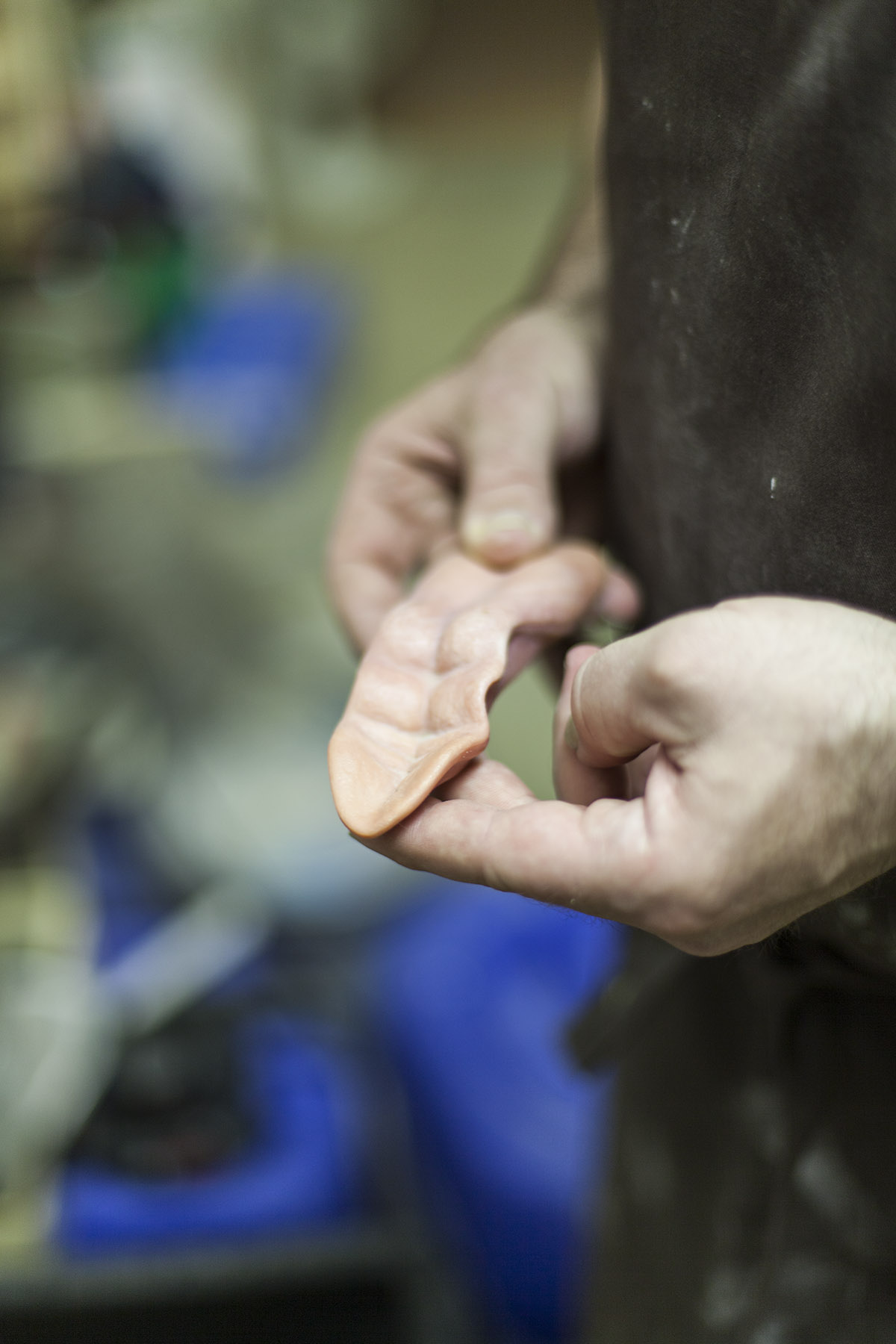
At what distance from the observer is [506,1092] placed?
132cm

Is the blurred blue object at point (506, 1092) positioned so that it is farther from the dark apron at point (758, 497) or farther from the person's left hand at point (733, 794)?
the person's left hand at point (733, 794)

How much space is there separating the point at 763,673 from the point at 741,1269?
411mm

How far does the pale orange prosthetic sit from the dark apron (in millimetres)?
59

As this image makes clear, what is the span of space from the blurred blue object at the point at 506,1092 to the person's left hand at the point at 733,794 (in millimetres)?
686

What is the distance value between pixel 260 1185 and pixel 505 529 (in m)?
0.93

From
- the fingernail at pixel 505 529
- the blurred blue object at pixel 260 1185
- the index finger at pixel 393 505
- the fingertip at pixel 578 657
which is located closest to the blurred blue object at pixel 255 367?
the blurred blue object at pixel 260 1185

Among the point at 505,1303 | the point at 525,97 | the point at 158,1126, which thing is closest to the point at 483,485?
the point at 158,1126

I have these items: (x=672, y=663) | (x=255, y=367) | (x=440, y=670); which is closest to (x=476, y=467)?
(x=440, y=670)

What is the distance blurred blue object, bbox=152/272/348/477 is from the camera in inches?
74.4

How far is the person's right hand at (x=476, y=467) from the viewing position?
22.2 inches

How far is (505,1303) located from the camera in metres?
1.22

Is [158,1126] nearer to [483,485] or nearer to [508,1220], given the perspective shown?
[508,1220]

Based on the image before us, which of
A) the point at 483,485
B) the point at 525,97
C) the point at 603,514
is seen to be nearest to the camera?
the point at 483,485

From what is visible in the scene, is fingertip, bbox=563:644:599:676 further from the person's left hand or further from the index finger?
the index finger
